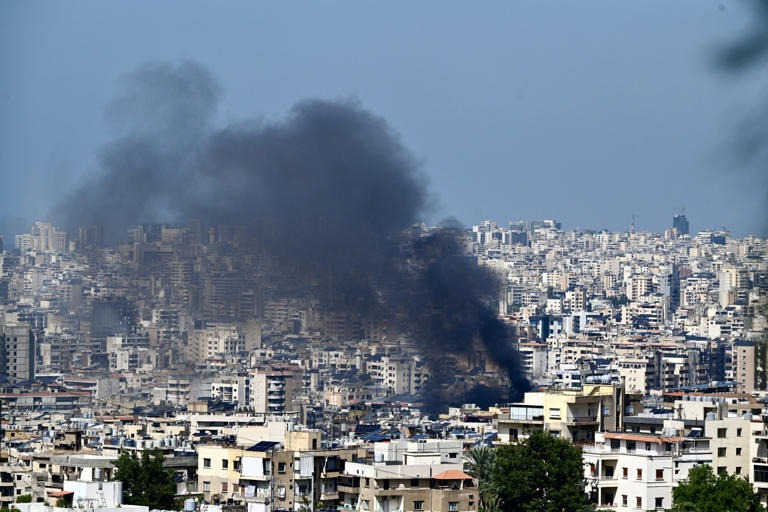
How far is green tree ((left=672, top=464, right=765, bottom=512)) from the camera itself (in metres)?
15.6

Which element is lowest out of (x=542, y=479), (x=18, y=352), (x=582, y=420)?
(x=542, y=479)

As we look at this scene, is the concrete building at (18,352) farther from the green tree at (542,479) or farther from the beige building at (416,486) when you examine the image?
the green tree at (542,479)

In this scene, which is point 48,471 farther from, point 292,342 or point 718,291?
point 718,291

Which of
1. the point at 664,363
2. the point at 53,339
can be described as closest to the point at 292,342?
the point at 53,339


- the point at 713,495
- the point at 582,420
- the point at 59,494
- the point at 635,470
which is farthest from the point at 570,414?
the point at 59,494

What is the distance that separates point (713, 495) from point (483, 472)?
180cm

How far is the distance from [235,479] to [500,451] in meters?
3.10

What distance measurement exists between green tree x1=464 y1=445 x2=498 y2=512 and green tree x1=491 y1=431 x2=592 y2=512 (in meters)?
0.06

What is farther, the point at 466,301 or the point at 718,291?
the point at 718,291

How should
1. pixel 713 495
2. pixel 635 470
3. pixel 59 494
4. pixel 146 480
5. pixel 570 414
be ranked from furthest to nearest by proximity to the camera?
1. pixel 570 414
2. pixel 146 480
3. pixel 635 470
4. pixel 59 494
5. pixel 713 495

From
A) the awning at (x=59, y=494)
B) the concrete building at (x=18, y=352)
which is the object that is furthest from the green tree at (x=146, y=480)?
the concrete building at (x=18, y=352)

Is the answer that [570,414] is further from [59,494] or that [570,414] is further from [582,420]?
[59,494]

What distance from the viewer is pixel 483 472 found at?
16547 mm

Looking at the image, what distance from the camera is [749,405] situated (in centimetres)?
2128
